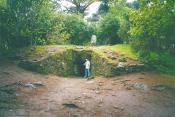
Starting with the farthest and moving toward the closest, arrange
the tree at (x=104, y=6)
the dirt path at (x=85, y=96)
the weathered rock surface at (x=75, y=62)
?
the tree at (x=104, y=6) < the weathered rock surface at (x=75, y=62) < the dirt path at (x=85, y=96)

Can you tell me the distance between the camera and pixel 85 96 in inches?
866

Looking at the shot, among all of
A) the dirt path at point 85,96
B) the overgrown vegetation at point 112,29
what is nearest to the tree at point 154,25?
the overgrown vegetation at point 112,29

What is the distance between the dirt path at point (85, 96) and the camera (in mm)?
19094

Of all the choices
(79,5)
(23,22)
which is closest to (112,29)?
(23,22)

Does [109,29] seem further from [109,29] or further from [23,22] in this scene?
[23,22]

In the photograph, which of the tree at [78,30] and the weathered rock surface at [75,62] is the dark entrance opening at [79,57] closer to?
the weathered rock surface at [75,62]

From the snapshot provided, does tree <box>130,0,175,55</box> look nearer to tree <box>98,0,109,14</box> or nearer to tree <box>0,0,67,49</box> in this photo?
tree <box>0,0,67,49</box>

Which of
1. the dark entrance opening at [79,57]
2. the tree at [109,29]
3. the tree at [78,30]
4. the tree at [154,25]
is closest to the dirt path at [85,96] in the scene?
the tree at [154,25]

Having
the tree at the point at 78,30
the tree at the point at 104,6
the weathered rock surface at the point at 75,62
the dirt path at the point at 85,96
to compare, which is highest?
the tree at the point at 104,6

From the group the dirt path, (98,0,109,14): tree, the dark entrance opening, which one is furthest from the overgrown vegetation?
(98,0,109,14): tree

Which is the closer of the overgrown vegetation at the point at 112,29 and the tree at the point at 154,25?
the tree at the point at 154,25

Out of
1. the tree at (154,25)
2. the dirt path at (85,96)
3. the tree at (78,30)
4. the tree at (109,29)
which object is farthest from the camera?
the tree at (78,30)

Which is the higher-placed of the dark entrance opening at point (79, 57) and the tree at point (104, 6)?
the tree at point (104, 6)

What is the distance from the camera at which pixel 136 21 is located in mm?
25078
